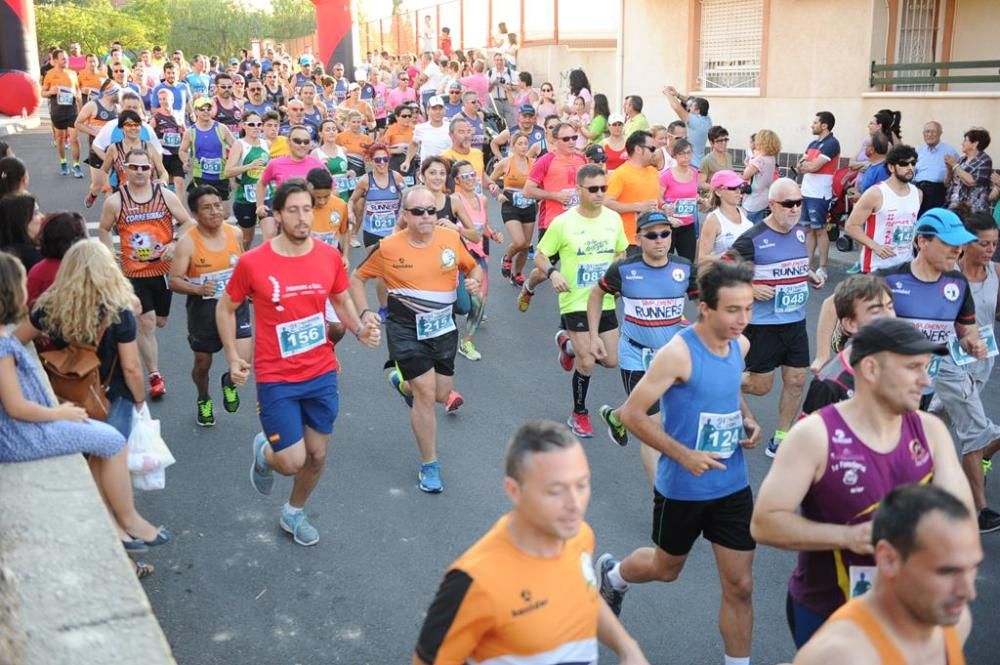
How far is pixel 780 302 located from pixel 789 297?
77 millimetres

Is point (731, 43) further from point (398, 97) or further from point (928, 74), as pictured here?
point (398, 97)

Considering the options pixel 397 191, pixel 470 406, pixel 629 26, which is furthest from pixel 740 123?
pixel 470 406

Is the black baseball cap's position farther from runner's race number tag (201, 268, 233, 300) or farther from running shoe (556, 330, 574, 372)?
runner's race number tag (201, 268, 233, 300)

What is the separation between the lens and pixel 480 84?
23203mm

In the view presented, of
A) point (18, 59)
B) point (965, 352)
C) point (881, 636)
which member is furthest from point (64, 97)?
point (881, 636)

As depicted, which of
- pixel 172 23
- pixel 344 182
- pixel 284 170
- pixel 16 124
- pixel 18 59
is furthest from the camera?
pixel 172 23

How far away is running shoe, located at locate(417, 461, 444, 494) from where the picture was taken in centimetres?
680

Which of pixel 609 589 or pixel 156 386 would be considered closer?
pixel 609 589

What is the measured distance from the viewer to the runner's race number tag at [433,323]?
689 cm

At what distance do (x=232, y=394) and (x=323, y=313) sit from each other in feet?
6.16

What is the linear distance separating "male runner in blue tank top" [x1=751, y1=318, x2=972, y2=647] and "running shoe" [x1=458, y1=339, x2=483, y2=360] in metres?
6.39

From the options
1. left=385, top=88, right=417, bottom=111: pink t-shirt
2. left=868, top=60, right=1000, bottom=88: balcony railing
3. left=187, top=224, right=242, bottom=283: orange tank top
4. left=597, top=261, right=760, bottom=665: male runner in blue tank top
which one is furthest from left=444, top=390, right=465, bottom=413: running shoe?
left=385, top=88, right=417, bottom=111: pink t-shirt

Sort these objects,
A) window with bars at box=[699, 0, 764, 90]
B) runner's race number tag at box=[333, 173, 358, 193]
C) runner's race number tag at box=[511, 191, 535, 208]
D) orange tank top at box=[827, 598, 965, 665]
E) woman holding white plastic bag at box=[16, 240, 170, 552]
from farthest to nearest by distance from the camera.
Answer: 1. window with bars at box=[699, 0, 764, 90]
2. runner's race number tag at box=[333, 173, 358, 193]
3. runner's race number tag at box=[511, 191, 535, 208]
4. woman holding white plastic bag at box=[16, 240, 170, 552]
5. orange tank top at box=[827, 598, 965, 665]

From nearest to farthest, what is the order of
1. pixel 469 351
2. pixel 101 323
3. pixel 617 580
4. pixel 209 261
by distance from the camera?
1. pixel 617 580
2. pixel 101 323
3. pixel 209 261
4. pixel 469 351
